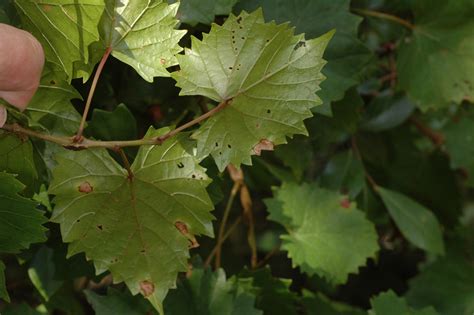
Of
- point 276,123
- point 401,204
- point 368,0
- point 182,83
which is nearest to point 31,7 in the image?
point 182,83

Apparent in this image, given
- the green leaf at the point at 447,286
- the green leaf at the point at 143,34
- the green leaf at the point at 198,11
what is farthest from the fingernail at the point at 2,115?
the green leaf at the point at 447,286

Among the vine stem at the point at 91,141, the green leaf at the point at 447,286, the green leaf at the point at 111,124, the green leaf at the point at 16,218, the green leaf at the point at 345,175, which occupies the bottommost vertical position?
the green leaf at the point at 447,286

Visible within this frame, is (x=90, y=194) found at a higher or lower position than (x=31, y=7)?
lower

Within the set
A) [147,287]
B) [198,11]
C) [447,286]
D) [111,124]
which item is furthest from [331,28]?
[447,286]

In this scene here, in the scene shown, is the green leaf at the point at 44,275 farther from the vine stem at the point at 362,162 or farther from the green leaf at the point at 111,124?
the vine stem at the point at 362,162

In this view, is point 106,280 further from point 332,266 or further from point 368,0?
point 368,0

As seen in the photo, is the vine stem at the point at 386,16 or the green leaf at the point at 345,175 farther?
the green leaf at the point at 345,175
